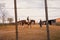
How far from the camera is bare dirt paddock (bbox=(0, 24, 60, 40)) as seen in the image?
6316mm

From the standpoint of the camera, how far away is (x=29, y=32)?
21.0ft

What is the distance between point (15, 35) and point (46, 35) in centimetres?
83

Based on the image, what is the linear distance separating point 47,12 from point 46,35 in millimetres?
628

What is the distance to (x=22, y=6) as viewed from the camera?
6.54 m

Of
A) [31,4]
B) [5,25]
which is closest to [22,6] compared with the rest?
[31,4]

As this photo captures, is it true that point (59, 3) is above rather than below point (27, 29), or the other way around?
above

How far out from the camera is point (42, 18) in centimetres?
654

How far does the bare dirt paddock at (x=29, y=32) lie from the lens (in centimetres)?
632

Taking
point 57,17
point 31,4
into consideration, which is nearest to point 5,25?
point 31,4

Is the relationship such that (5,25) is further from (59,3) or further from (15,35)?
(59,3)

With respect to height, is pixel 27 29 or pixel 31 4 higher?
pixel 31 4

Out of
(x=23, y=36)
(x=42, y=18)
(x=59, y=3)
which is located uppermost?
(x=59, y=3)

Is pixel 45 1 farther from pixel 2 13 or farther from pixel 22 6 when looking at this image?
pixel 2 13

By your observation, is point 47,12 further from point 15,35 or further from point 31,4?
point 15,35
